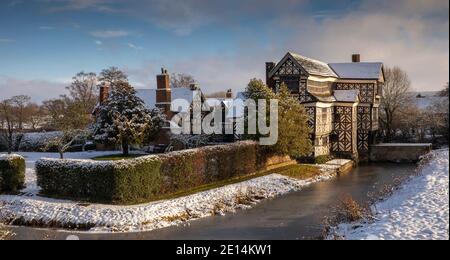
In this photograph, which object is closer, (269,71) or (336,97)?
(269,71)

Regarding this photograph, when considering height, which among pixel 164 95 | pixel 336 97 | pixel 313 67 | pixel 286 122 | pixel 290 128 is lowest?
pixel 290 128

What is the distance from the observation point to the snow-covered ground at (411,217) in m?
9.47

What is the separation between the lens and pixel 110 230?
48.9 feet

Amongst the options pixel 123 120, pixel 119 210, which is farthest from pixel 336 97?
pixel 119 210

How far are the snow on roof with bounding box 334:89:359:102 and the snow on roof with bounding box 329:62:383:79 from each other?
1914mm

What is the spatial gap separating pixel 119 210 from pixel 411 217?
953cm

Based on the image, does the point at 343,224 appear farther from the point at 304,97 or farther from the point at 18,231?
the point at 304,97

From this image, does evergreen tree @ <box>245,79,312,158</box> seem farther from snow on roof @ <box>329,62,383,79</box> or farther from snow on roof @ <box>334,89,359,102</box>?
snow on roof @ <box>329,62,383,79</box>

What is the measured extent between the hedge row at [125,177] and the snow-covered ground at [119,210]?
668 millimetres

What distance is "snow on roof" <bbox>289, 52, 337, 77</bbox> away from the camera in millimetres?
31422

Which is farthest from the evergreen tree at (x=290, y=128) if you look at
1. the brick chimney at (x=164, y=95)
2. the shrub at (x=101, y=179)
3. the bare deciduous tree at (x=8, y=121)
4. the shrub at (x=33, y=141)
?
the bare deciduous tree at (x=8, y=121)

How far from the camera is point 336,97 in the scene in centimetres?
3394

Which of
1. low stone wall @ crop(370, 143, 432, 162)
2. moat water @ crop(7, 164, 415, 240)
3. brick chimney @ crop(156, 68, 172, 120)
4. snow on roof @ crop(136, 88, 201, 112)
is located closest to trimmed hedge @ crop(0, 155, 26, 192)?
moat water @ crop(7, 164, 415, 240)

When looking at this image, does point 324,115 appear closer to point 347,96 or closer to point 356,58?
point 347,96
